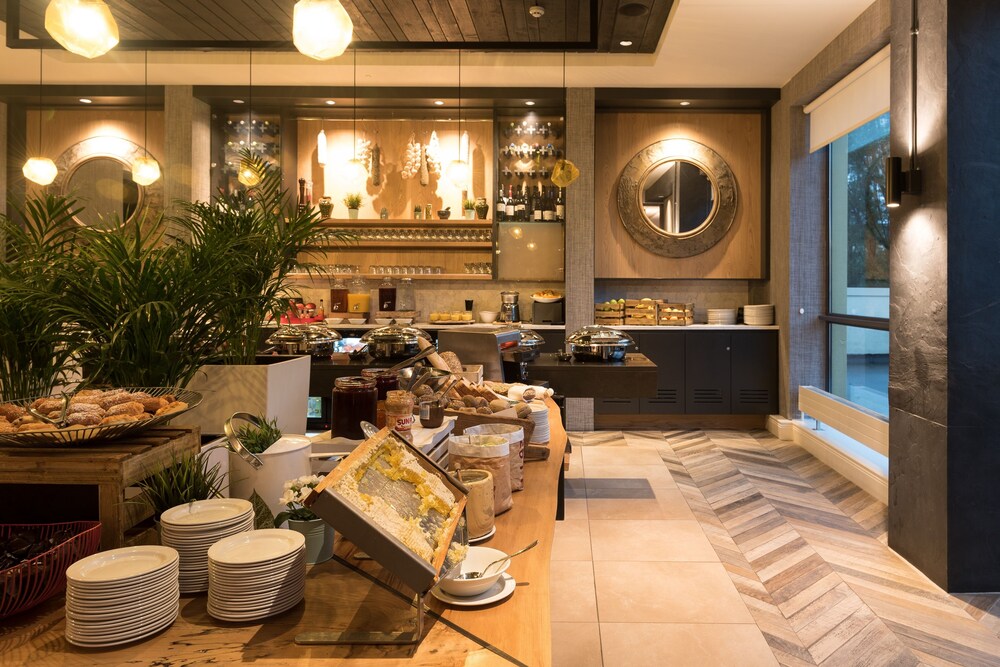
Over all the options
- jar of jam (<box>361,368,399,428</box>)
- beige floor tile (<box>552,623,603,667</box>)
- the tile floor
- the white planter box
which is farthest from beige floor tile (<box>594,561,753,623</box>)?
the white planter box

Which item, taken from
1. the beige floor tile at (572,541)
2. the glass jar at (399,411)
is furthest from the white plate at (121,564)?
the beige floor tile at (572,541)

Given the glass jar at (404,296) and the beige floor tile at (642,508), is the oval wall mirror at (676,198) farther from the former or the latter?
the beige floor tile at (642,508)

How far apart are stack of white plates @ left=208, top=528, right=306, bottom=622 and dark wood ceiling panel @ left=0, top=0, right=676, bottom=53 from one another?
427cm

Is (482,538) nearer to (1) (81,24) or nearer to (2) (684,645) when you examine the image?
(2) (684,645)

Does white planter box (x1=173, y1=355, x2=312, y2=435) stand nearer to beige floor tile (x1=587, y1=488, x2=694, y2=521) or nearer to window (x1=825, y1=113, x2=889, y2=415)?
beige floor tile (x1=587, y1=488, x2=694, y2=521)

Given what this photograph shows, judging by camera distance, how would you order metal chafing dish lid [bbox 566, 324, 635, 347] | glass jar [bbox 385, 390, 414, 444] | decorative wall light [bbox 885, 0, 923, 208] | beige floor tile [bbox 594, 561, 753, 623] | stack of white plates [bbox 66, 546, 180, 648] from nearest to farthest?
stack of white plates [bbox 66, 546, 180, 648]
glass jar [bbox 385, 390, 414, 444]
beige floor tile [bbox 594, 561, 753, 623]
decorative wall light [bbox 885, 0, 923, 208]
metal chafing dish lid [bbox 566, 324, 635, 347]

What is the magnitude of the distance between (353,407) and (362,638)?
81cm

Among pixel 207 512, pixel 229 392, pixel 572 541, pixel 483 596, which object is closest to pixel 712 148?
pixel 572 541

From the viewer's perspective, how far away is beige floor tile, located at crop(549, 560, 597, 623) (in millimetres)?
2865

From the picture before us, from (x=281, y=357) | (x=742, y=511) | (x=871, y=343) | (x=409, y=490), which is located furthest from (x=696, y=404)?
(x=409, y=490)

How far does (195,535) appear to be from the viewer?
119 centimetres

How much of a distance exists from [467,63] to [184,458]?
5.47 meters

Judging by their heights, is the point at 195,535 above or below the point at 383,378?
below

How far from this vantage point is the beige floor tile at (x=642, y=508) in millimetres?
4145
